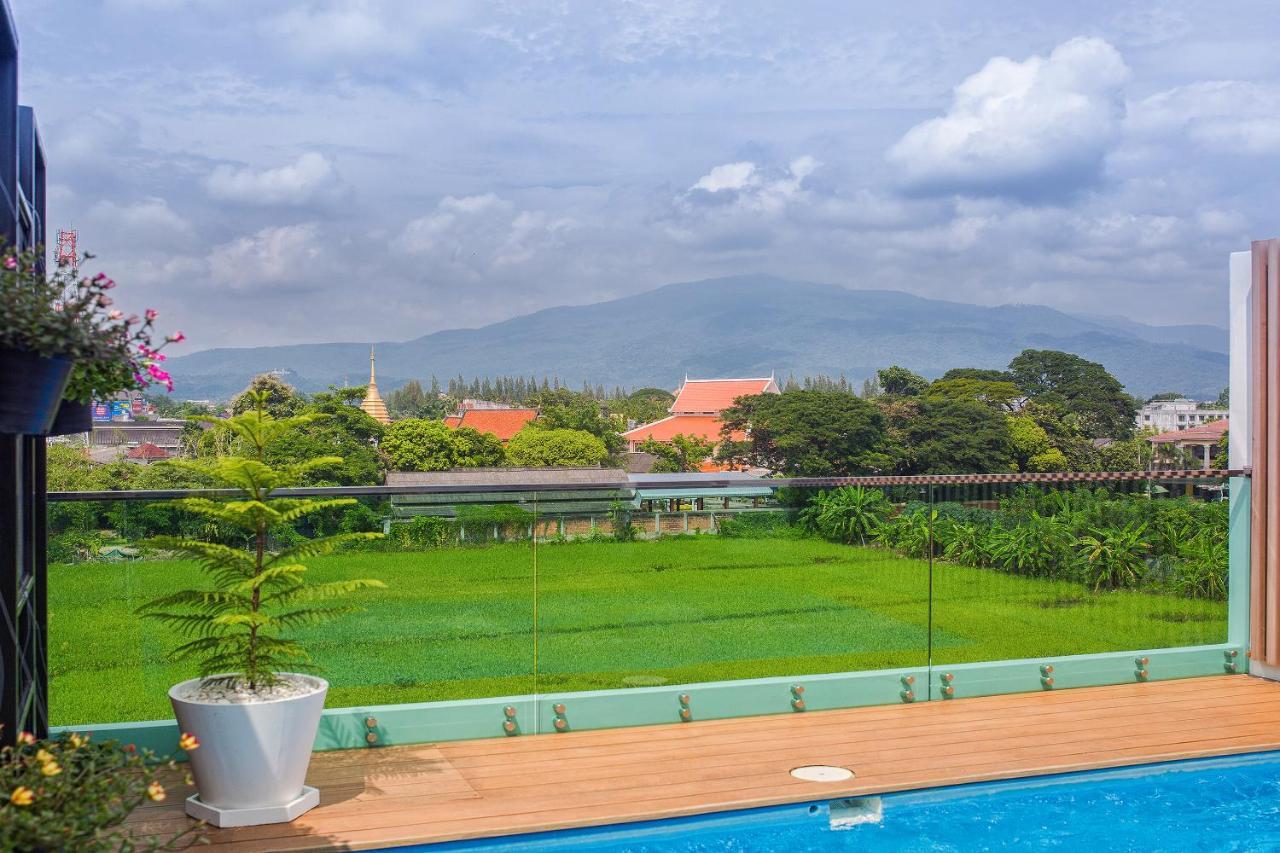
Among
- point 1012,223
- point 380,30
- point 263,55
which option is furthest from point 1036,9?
point 263,55

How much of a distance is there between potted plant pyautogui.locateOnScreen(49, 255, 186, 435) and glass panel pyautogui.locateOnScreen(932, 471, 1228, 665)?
3273 mm

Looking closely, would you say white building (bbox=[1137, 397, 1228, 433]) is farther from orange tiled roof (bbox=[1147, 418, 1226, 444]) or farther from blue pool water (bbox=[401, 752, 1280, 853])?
blue pool water (bbox=[401, 752, 1280, 853])

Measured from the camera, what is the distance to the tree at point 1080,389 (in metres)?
85.9

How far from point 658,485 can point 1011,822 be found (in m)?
1.90

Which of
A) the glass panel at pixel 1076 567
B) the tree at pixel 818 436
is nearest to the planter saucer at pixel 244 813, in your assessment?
the glass panel at pixel 1076 567

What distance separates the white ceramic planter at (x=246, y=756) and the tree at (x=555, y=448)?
72230 millimetres

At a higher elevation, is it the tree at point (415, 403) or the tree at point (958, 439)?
the tree at point (415, 403)

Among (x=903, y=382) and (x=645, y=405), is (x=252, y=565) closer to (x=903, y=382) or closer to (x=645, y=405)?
(x=903, y=382)

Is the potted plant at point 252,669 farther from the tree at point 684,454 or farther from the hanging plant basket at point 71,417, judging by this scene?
the tree at point 684,454

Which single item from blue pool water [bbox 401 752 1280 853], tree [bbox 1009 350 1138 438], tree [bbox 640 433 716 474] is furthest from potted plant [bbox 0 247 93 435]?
tree [bbox 1009 350 1138 438]

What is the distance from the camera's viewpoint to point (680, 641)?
4.72 meters

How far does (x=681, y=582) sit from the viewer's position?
4.79 m

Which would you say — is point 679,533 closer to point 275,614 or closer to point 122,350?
point 275,614

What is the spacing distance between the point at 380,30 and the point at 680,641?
427ft
